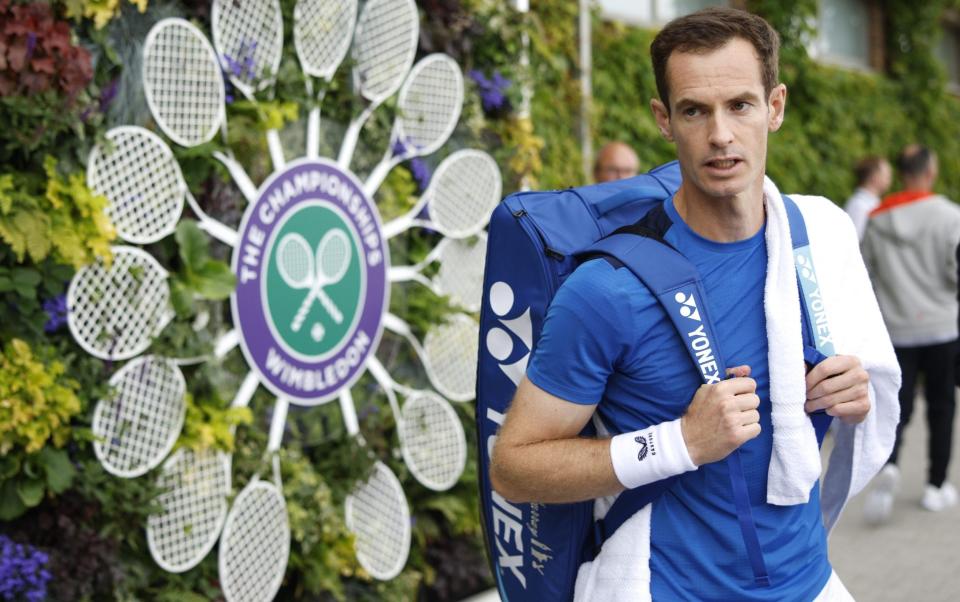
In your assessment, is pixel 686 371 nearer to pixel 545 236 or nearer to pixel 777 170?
pixel 545 236

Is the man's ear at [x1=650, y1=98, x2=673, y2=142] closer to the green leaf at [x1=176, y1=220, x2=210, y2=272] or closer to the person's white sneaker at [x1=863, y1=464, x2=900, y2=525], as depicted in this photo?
the green leaf at [x1=176, y1=220, x2=210, y2=272]

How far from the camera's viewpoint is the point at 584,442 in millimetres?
2156

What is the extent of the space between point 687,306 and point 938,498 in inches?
228

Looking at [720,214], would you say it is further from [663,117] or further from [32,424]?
[32,424]

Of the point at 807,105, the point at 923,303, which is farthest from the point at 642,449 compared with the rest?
the point at 807,105

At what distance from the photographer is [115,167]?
3.89 meters

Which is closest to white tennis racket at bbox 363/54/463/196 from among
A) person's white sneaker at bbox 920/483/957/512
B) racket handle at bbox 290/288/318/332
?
racket handle at bbox 290/288/318/332

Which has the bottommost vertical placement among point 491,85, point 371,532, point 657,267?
point 371,532

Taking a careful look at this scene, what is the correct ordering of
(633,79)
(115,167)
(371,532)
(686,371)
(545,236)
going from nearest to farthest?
(686,371) < (545,236) < (115,167) < (371,532) < (633,79)

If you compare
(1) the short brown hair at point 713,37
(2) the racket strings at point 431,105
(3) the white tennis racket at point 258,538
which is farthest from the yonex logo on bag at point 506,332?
(2) the racket strings at point 431,105

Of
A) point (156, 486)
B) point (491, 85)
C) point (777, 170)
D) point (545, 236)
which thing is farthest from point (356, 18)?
point (777, 170)

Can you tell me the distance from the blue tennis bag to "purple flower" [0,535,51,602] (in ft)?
5.50

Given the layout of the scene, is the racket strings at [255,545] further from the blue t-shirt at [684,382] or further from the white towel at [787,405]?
the white towel at [787,405]

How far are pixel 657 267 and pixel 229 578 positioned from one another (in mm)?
2725
